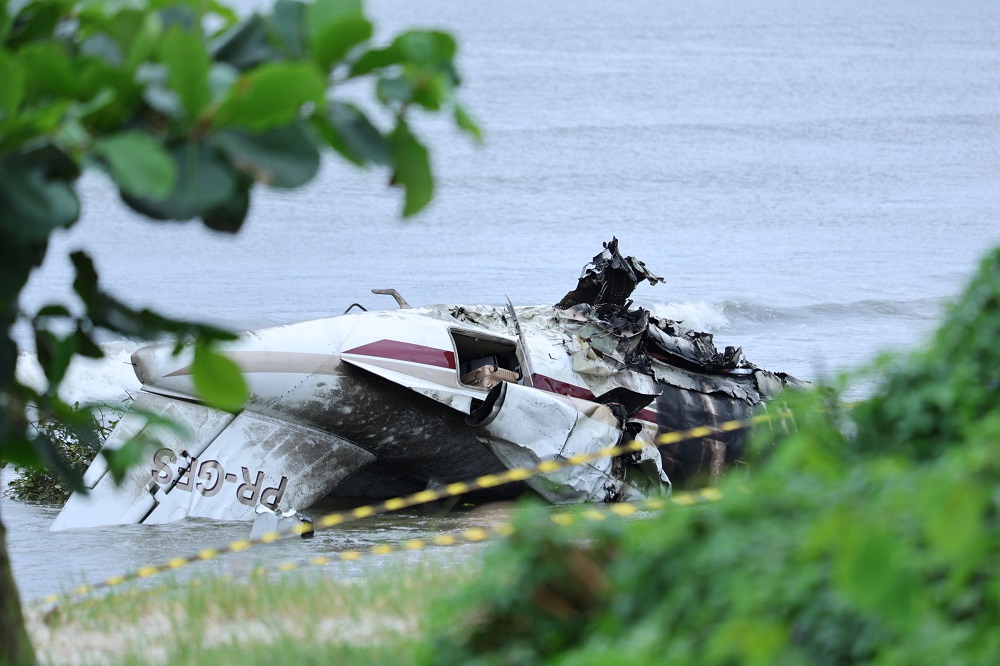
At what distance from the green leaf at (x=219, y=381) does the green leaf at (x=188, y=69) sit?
0.85m

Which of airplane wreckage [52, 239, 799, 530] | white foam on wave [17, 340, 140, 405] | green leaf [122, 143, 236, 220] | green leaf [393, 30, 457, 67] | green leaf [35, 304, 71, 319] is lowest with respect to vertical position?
white foam on wave [17, 340, 140, 405]

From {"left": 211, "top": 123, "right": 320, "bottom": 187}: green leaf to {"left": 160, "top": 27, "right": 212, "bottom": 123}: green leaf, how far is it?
0.10 metres

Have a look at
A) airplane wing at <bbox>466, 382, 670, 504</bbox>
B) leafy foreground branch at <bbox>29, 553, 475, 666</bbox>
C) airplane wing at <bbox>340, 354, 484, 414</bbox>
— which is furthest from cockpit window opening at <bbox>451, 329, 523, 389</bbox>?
leafy foreground branch at <bbox>29, 553, 475, 666</bbox>

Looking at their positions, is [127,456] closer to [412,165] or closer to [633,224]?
[412,165]

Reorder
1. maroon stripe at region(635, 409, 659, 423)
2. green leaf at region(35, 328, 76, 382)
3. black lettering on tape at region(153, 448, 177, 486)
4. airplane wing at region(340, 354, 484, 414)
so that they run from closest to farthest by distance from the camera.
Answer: green leaf at region(35, 328, 76, 382) < airplane wing at region(340, 354, 484, 414) < black lettering on tape at region(153, 448, 177, 486) < maroon stripe at region(635, 409, 659, 423)

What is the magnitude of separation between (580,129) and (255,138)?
193 ft

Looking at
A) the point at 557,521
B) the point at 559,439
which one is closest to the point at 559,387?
the point at 559,439

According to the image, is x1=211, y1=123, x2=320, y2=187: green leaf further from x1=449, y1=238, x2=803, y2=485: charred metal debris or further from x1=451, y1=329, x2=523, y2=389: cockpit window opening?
x1=449, y1=238, x2=803, y2=485: charred metal debris

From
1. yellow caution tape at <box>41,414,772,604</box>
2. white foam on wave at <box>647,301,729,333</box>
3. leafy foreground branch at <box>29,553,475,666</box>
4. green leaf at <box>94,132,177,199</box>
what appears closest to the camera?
green leaf at <box>94,132,177,199</box>

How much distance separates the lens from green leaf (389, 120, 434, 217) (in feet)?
11.4

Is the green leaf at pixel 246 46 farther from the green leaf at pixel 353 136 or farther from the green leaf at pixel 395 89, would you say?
the green leaf at pixel 395 89

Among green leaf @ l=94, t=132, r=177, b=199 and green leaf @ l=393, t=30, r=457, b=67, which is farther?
green leaf @ l=393, t=30, r=457, b=67

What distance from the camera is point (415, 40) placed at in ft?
10.8

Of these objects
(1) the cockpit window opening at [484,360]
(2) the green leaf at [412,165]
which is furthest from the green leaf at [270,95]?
(1) the cockpit window opening at [484,360]
